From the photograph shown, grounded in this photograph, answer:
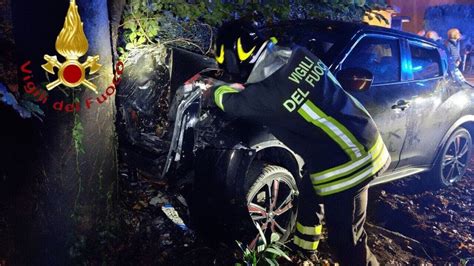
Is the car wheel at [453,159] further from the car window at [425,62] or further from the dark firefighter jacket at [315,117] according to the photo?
the dark firefighter jacket at [315,117]

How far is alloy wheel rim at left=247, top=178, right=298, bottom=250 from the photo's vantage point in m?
3.08

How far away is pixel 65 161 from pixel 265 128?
138 cm

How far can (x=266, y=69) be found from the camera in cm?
263

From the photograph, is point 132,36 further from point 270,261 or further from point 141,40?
point 270,261

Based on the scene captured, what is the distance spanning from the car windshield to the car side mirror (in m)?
0.31

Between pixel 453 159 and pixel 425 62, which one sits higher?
pixel 425 62

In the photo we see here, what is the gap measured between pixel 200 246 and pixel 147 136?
99 centimetres

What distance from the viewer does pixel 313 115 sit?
2.66 m

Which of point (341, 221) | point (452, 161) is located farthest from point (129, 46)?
point (452, 161)

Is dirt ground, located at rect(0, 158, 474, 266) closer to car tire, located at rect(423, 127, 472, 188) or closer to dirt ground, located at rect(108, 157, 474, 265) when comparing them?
dirt ground, located at rect(108, 157, 474, 265)

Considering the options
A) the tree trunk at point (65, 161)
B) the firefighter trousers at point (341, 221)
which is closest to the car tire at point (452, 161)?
the firefighter trousers at point (341, 221)

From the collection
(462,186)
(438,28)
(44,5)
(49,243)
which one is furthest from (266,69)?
(438,28)

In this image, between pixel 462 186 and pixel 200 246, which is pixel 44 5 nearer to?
pixel 200 246

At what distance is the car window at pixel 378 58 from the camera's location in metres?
3.62
